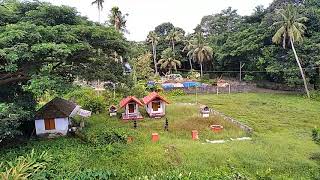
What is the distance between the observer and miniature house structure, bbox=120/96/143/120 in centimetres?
2341

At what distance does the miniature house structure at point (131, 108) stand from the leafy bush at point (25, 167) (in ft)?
29.3

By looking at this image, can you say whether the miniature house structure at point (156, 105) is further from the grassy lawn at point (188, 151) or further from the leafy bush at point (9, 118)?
the leafy bush at point (9, 118)

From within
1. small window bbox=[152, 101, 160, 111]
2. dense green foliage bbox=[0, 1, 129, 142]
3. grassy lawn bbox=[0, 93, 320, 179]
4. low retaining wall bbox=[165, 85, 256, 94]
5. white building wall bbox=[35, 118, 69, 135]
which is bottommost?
grassy lawn bbox=[0, 93, 320, 179]

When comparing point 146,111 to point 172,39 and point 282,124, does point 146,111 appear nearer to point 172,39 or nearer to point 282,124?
point 282,124

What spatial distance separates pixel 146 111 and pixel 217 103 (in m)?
8.94

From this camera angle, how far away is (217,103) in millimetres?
31828

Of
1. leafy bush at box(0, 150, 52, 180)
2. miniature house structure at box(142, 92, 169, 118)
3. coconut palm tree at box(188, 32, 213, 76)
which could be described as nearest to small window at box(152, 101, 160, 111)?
miniature house structure at box(142, 92, 169, 118)

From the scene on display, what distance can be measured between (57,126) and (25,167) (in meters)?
6.67

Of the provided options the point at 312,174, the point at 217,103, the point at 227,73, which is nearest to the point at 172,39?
the point at 227,73

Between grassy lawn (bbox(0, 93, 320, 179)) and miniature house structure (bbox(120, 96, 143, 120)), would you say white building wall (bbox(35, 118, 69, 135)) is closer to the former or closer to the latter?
grassy lawn (bbox(0, 93, 320, 179))

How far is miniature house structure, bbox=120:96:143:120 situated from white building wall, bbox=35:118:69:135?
16.8ft

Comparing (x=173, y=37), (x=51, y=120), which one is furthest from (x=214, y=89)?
(x=51, y=120)

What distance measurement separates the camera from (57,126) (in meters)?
19.0

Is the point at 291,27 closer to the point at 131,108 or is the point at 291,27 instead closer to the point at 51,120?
the point at 131,108
